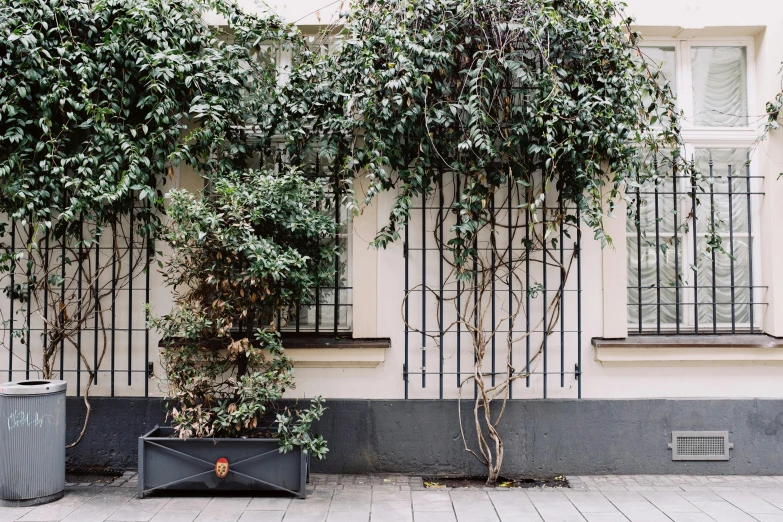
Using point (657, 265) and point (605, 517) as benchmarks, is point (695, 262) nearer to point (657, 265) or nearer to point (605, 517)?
point (657, 265)

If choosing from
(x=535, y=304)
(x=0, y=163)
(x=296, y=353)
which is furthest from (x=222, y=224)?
(x=535, y=304)

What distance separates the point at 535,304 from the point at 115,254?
405cm

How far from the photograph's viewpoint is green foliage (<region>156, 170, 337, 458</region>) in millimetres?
5215

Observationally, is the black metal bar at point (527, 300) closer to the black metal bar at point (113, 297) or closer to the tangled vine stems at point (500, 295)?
the tangled vine stems at point (500, 295)

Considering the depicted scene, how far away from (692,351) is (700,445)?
886mm

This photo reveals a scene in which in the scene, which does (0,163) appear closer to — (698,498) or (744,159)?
(698,498)

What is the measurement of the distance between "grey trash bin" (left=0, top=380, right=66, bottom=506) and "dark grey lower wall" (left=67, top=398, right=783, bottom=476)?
92 cm

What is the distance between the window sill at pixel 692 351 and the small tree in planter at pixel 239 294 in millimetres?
2808

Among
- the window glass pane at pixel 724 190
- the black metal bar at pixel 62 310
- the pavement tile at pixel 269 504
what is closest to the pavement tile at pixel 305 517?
the pavement tile at pixel 269 504

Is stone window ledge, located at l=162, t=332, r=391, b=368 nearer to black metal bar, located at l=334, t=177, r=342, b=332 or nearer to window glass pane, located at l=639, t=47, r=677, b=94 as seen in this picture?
black metal bar, located at l=334, t=177, r=342, b=332

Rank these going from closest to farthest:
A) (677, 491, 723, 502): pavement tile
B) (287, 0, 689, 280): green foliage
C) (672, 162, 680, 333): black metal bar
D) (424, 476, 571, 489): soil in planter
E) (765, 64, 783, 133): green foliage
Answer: (677, 491, 723, 502): pavement tile < (287, 0, 689, 280): green foliage < (424, 476, 571, 489): soil in planter < (765, 64, 783, 133): green foliage < (672, 162, 680, 333): black metal bar

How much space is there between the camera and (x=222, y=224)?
208 inches

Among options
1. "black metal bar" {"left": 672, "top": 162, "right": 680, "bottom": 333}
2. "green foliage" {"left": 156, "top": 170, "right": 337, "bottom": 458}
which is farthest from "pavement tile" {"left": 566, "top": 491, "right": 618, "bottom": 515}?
"green foliage" {"left": 156, "top": 170, "right": 337, "bottom": 458}

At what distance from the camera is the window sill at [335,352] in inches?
240
